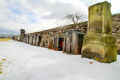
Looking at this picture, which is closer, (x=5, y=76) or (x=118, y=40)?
(x=5, y=76)

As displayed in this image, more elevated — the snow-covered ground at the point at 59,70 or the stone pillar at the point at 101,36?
the stone pillar at the point at 101,36

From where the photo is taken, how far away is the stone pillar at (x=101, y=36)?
5.02 ft

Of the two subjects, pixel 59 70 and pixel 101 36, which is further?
pixel 101 36

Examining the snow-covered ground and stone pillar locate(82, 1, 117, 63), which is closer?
the snow-covered ground

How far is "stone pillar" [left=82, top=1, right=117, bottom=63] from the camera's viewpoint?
1529mm

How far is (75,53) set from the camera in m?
2.30

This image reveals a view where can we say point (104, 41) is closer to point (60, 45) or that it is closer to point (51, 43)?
point (60, 45)

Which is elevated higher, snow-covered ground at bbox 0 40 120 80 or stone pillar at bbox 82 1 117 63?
stone pillar at bbox 82 1 117 63

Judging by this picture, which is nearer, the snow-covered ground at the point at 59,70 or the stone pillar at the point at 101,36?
the snow-covered ground at the point at 59,70

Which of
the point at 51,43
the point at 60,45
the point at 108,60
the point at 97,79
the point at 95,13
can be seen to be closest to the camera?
the point at 97,79

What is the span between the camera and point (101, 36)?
1.60m

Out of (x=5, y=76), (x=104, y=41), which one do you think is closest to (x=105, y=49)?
(x=104, y=41)

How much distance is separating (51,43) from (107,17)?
2664 mm

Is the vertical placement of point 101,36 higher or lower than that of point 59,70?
higher
